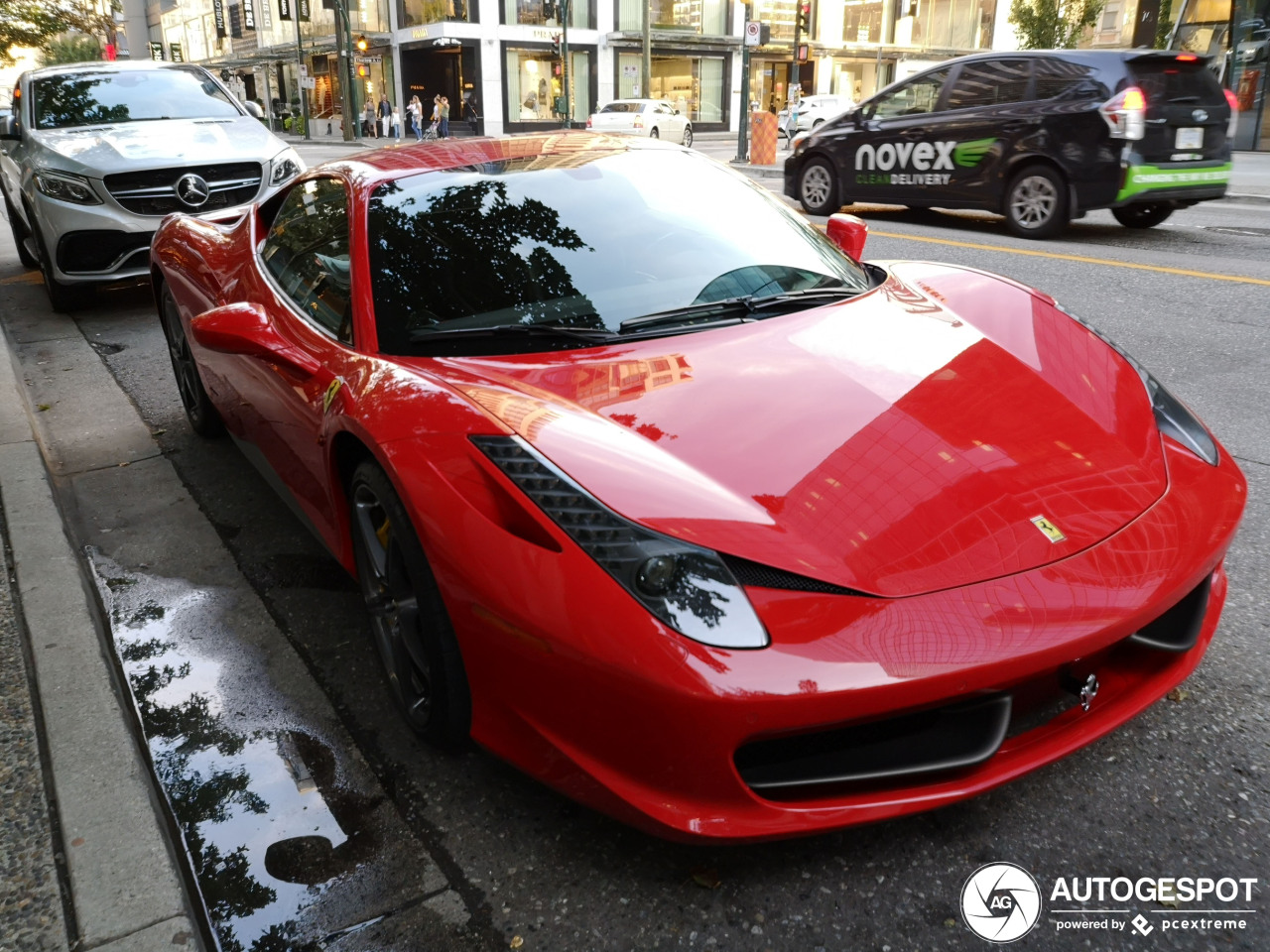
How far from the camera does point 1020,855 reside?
194 cm

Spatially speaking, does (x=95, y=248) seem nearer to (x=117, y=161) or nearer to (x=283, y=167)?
(x=117, y=161)

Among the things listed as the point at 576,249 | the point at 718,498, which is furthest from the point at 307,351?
the point at 718,498

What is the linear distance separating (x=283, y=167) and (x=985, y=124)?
6.20 metres

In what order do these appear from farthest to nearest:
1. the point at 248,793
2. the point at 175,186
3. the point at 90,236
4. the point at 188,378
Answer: the point at 175,186 < the point at 90,236 < the point at 188,378 < the point at 248,793

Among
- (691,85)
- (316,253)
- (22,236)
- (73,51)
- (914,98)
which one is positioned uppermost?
(73,51)

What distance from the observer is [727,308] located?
268 cm

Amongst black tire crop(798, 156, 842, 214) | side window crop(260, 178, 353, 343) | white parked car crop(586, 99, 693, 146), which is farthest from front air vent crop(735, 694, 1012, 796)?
white parked car crop(586, 99, 693, 146)

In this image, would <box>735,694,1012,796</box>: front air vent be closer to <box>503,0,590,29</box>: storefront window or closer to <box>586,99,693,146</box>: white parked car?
<box>586,99,693,146</box>: white parked car

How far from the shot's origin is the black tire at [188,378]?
4543 millimetres

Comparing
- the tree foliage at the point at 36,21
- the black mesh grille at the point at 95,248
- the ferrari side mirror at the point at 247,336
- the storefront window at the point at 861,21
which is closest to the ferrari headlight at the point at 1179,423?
the ferrari side mirror at the point at 247,336

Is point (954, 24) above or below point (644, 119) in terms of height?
above

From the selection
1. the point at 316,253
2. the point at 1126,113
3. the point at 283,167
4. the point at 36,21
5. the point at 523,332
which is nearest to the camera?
the point at 523,332

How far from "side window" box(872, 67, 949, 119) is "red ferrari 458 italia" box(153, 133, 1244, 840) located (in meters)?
8.09

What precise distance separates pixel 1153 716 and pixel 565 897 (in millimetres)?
1373
